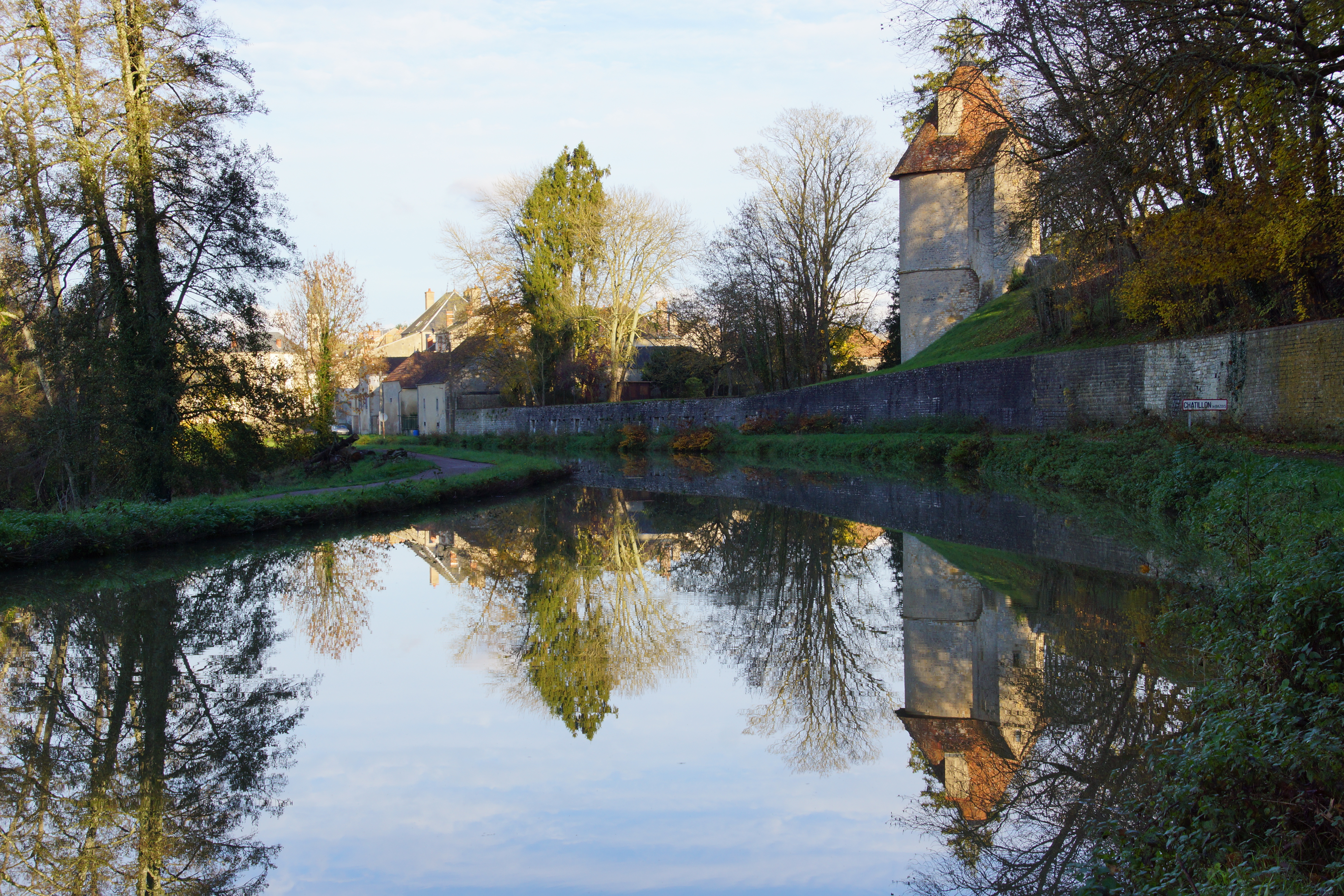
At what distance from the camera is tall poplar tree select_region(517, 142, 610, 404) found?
4081 cm

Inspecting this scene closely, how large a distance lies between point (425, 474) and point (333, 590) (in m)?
12.0

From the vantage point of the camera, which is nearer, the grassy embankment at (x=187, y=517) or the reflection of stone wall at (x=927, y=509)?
the reflection of stone wall at (x=927, y=509)

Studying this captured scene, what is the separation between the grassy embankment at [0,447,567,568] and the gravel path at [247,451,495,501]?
29 centimetres

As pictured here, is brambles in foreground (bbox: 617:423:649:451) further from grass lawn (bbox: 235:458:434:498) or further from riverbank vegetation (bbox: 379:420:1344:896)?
riverbank vegetation (bbox: 379:420:1344:896)

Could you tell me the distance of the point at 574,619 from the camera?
29.1 ft

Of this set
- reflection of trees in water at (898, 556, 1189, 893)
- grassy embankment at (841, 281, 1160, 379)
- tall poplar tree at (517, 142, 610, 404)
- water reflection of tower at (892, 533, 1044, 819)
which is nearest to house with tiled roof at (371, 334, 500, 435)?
tall poplar tree at (517, 142, 610, 404)

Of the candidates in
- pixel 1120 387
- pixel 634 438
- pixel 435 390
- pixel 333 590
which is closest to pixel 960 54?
pixel 1120 387

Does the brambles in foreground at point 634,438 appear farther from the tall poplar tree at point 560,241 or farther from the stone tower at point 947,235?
the stone tower at point 947,235

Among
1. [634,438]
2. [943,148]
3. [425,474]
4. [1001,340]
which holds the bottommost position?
[425,474]

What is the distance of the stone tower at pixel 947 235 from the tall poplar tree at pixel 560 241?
14.0 m

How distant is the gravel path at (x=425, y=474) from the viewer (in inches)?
671

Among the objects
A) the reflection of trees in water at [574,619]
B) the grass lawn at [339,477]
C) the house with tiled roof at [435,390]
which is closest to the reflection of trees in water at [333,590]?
the reflection of trees in water at [574,619]

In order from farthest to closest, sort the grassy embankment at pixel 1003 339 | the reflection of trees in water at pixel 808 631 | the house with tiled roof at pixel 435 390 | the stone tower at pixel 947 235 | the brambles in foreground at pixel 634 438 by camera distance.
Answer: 1. the house with tiled roof at pixel 435 390
2. the brambles in foreground at pixel 634 438
3. the stone tower at pixel 947 235
4. the grassy embankment at pixel 1003 339
5. the reflection of trees in water at pixel 808 631

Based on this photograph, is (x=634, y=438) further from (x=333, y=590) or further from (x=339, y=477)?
(x=333, y=590)
